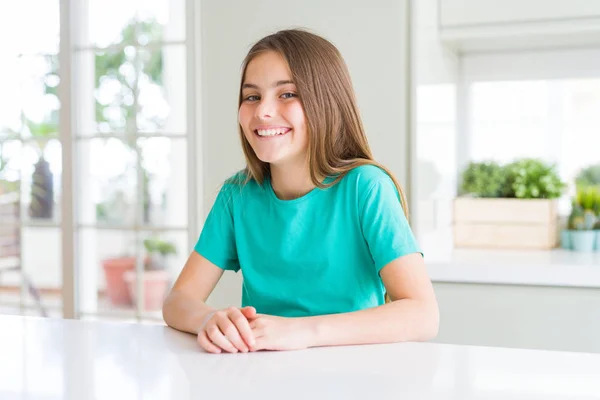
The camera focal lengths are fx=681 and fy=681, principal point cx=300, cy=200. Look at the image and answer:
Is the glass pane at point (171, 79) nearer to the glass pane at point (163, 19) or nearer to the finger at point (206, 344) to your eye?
the glass pane at point (163, 19)

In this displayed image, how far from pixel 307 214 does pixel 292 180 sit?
98 millimetres

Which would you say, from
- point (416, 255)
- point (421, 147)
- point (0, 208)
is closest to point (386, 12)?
point (421, 147)

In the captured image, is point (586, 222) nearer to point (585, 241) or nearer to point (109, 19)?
point (585, 241)

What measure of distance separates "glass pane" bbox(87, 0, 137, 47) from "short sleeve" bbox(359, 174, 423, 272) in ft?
5.31

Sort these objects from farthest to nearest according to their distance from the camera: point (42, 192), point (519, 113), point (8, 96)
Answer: point (42, 192) → point (8, 96) → point (519, 113)

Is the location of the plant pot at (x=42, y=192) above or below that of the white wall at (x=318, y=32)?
below

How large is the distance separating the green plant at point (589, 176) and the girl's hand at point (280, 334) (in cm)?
191

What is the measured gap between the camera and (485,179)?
257cm

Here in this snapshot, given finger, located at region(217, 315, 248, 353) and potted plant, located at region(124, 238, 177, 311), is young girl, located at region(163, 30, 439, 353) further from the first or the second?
potted plant, located at region(124, 238, 177, 311)

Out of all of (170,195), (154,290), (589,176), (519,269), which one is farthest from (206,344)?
(170,195)

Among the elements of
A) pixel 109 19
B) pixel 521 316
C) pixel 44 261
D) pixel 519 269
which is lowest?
pixel 44 261

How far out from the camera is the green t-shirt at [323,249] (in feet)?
4.52

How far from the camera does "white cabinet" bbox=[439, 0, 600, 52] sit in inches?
87.1

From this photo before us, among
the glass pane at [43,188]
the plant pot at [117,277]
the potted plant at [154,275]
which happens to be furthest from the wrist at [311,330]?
the plant pot at [117,277]
